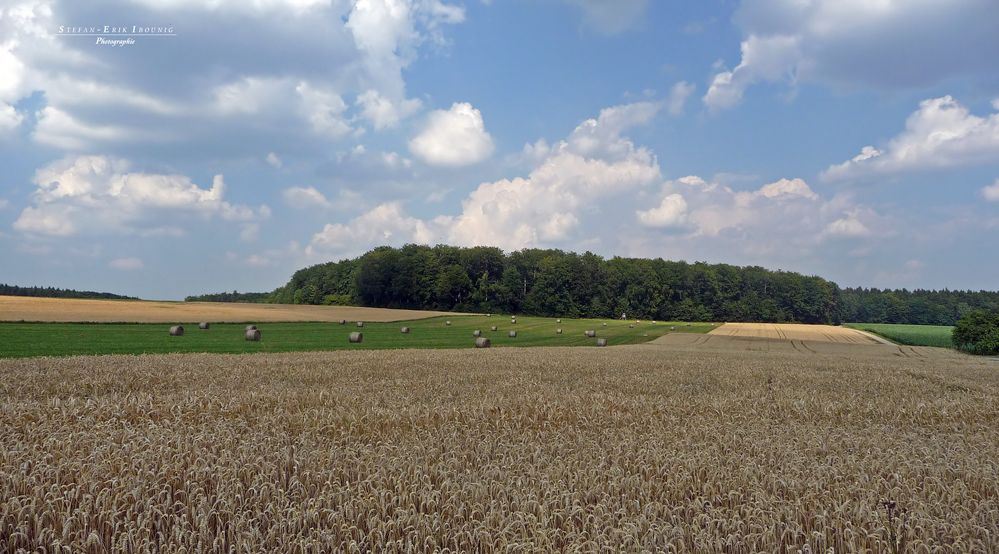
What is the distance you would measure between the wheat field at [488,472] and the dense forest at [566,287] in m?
104

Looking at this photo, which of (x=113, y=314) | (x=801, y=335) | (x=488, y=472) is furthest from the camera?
(x=801, y=335)

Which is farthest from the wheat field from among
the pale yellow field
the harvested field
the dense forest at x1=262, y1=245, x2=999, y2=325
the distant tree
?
the dense forest at x1=262, y1=245, x2=999, y2=325

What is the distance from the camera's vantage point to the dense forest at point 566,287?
117688 millimetres

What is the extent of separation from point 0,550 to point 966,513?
9.42 meters

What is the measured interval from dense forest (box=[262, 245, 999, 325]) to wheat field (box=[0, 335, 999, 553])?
104236mm

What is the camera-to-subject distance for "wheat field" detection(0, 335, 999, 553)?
5066 millimetres

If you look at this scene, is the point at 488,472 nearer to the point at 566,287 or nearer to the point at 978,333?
the point at 978,333

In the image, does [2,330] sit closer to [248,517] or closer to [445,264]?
[248,517]

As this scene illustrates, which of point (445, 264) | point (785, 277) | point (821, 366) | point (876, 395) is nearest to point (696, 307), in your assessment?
point (785, 277)

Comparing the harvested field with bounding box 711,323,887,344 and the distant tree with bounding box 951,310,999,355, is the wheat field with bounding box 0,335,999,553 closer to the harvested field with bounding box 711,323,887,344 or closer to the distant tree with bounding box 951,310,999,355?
the distant tree with bounding box 951,310,999,355

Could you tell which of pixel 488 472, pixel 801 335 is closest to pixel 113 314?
pixel 488 472

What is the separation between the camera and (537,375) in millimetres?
18266

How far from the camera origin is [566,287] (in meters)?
124

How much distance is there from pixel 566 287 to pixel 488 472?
118 metres
